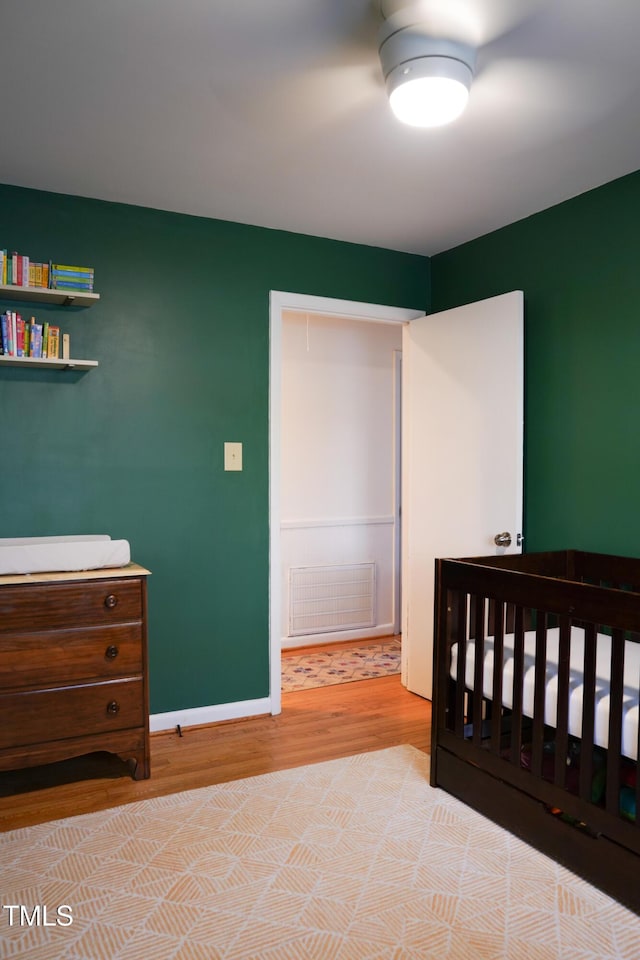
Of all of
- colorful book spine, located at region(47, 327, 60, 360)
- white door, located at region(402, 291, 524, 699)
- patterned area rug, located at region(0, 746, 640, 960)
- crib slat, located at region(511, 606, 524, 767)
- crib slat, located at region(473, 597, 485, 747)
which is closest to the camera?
patterned area rug, located at region(0, 746, 640, 960)

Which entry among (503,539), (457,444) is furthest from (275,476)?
(503,539)

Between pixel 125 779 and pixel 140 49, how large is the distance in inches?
96.2

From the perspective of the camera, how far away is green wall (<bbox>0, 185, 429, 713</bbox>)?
2.82 metres

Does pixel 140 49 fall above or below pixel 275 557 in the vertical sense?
above

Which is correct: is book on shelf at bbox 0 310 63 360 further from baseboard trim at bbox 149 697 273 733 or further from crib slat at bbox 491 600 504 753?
crib slat at bbox 491 600 504 753

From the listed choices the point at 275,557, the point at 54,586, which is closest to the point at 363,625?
the point at 275,557

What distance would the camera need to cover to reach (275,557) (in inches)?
131

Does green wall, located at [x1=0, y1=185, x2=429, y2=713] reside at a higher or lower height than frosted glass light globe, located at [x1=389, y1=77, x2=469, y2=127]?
lower

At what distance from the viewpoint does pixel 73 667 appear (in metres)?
2.46

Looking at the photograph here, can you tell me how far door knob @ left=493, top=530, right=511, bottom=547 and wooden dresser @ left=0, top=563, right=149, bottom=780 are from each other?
5.17 ft

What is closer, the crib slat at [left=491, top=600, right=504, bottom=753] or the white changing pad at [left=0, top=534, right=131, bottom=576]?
the crib slat at [left=491, top=600, right=504, bottom=753]

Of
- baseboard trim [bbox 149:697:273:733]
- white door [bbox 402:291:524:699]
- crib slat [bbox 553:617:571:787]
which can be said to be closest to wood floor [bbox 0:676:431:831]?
baseboard trim [bbox 149:697:273:733]

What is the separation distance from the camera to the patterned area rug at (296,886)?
5.52 feet

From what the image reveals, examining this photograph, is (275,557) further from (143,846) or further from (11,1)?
(11,1)
